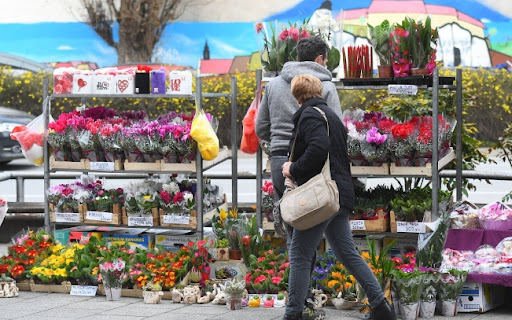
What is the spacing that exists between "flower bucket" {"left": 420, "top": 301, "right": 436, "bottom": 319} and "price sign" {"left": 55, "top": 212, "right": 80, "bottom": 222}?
3.51 metres

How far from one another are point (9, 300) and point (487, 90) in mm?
13273

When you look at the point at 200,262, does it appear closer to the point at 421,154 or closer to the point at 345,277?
the point at 345,277

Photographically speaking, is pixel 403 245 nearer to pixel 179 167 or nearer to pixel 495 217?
pixel 495 217

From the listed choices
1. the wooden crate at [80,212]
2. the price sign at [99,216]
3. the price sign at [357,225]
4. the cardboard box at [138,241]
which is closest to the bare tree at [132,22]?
the wooden crate at [80,212]

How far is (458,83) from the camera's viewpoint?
7848mm

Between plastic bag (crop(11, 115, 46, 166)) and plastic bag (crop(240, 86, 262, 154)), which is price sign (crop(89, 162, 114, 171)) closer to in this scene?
plastic bag (crop(11, 115, 46, 166))

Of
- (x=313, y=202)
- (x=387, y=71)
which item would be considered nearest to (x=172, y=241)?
(x=387, y=71)

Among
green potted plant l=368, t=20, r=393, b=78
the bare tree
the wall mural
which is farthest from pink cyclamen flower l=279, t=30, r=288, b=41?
the bare tree

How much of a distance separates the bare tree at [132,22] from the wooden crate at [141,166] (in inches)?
657

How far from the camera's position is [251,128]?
301 inches

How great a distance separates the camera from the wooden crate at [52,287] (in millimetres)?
7340

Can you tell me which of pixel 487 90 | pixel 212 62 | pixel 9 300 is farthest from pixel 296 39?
pixel 212 62

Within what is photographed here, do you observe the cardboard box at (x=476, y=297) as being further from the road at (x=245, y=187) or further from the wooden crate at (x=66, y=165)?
the road at (x=245, y=187)

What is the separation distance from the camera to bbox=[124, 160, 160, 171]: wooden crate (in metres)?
8.08
